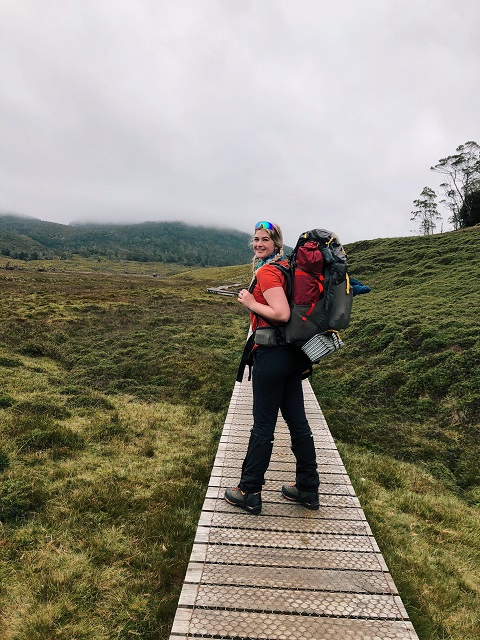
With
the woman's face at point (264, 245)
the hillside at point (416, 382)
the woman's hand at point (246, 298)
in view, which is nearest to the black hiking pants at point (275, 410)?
the woman's hand at point (246, 298)

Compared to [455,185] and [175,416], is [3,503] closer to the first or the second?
[175,416]

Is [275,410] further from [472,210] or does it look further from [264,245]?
[472,210]

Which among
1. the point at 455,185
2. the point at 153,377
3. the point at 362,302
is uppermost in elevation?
the point at 455,185

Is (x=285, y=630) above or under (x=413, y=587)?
above

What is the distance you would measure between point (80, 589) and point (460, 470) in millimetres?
7183

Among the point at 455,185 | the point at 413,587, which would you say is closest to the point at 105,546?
the point at 413,587

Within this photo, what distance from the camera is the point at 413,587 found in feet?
14.2

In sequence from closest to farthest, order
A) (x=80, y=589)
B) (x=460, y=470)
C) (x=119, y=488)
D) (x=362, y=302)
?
(x=80, y=589) → (x=119, y=488) → (x=460, y=470) → (x=362, y=302)

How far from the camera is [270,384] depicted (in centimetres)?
439

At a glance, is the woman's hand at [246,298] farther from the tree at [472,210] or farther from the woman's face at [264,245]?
the tree at [472,210]

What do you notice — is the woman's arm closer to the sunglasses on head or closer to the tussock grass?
the sunglasses on head

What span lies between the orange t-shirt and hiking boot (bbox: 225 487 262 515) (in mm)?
2121

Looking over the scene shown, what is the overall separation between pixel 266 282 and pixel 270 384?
3.76 feet

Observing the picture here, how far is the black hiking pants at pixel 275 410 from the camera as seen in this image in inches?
171
